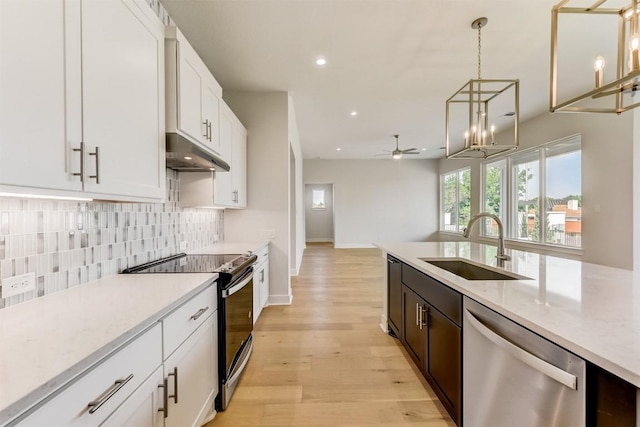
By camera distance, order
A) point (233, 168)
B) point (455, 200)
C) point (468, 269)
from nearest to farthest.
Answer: point (468, 269), point (233, 168), point (455, 200)

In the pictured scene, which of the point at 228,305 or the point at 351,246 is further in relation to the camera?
the point at 351,246

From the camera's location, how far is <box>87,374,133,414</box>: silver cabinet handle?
2.66ft

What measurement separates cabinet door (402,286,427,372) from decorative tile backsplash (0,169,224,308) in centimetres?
203

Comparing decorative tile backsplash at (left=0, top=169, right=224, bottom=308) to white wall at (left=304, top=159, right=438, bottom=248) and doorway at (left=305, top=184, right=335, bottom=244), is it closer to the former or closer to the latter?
white wall at (left=304, top=159, right=438, bottom=248)

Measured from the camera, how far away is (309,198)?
37.3 feet

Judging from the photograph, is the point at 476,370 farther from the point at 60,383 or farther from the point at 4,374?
the point at 4,374

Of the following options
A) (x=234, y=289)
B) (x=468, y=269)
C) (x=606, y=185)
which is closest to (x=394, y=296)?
(x=468, y=269)

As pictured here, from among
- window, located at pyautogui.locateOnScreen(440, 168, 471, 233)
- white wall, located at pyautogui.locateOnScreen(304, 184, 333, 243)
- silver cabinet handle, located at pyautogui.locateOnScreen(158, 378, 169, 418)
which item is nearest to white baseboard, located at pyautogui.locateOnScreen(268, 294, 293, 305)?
silver cabinet handle, located at pyautogui.locateOnScreen(158, 378, 169, 418)

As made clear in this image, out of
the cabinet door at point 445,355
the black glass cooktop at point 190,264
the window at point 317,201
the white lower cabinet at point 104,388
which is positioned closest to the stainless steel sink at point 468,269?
the cabinet door at point 445,355

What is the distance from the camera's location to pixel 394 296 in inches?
106

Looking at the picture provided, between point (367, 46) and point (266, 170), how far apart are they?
190 cm

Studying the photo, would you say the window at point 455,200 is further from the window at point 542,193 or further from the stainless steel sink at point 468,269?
the stainless steel sink at point 468,269

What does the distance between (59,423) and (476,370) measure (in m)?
1.55

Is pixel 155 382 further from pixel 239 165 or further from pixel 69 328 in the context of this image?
pixel 239 165
